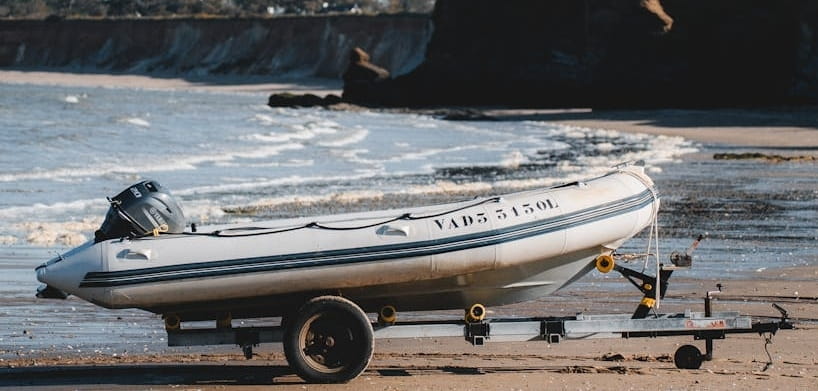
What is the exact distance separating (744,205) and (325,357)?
36.1ft

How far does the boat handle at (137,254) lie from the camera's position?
25.0 ft

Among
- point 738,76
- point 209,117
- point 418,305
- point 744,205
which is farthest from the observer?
point 738,76

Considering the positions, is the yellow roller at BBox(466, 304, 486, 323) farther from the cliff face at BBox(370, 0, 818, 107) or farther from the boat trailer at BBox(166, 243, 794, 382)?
the cliff face at BBox(370, 0, 818, 107)

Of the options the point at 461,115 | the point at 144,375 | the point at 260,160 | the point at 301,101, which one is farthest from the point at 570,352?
the point at 301,101

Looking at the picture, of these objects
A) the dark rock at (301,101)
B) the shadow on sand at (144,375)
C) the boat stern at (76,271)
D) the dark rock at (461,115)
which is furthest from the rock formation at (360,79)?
the boat stern at (76,271)

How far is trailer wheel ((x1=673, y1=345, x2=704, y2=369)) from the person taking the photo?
791 cm

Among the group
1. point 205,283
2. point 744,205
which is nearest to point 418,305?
point 205,283

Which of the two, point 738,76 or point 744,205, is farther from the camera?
point 738,76

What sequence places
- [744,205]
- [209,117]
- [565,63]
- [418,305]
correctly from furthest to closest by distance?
1. [565,63]
2. [209,117]
3. [744,205]
4. [418,305]

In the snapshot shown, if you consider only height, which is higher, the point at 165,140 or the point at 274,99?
the point at 274,99

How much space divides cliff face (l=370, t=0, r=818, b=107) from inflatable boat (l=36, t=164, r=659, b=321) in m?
48.7

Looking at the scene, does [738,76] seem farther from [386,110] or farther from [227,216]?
[227,216]

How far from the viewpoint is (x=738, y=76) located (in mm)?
58281

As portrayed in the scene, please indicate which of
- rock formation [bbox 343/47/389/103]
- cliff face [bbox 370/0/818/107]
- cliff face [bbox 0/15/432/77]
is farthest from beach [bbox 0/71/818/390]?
cliff face [bbox 0/15/432/77]
